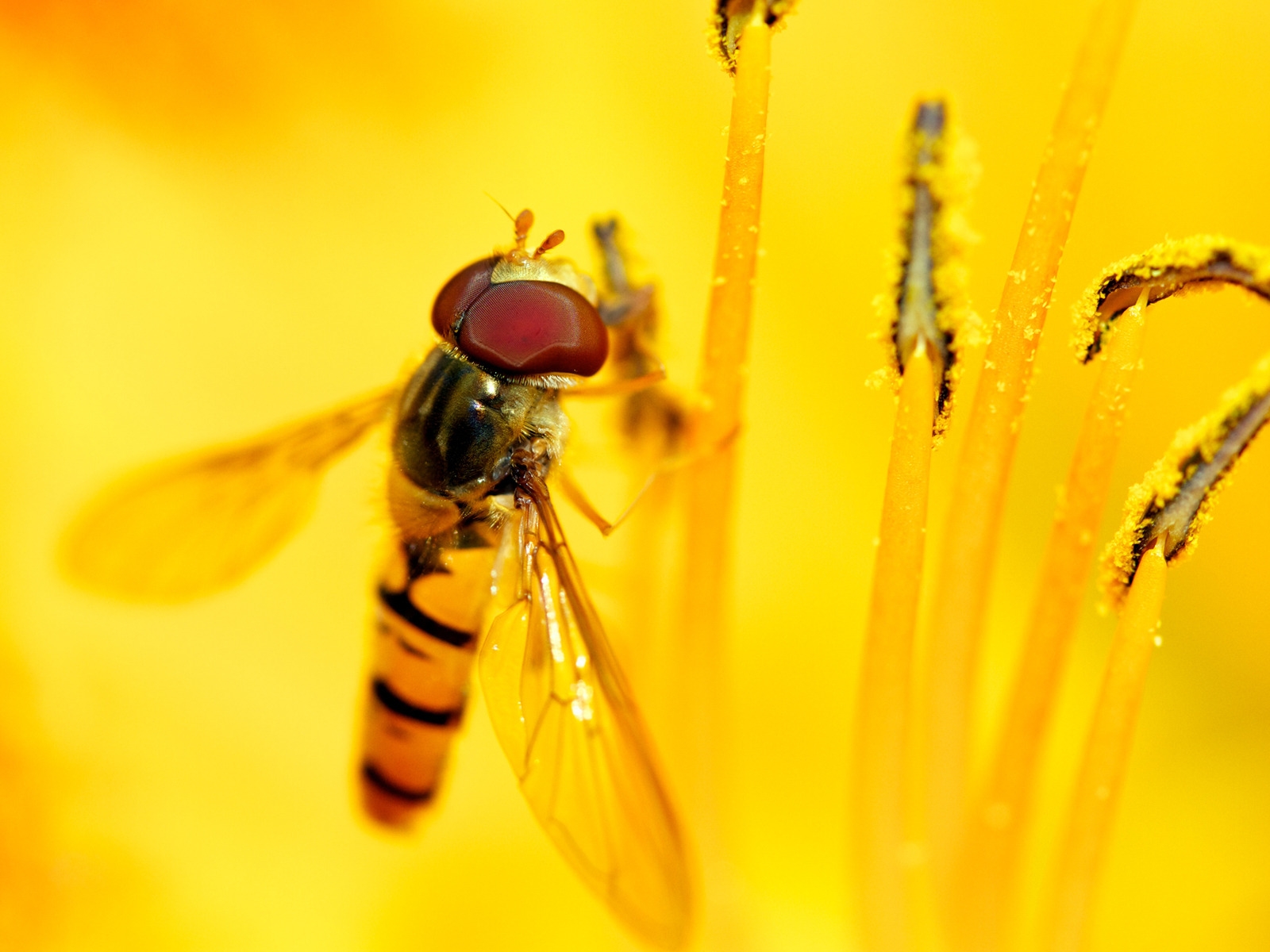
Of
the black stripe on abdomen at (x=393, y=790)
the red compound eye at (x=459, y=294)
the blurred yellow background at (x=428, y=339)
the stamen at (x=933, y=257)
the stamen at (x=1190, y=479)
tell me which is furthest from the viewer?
the blurred yellow background at (x=428, y=339)

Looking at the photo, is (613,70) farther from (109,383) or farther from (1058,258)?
(1058,258)

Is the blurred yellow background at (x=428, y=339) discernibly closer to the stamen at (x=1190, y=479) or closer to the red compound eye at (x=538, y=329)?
the red compound eye at (x=538, y=329)

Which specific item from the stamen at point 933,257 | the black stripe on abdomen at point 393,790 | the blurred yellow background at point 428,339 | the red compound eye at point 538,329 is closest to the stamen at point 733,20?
the stamen at point 933,257

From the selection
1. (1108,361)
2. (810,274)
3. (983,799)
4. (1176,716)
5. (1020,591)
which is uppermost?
(810,274)

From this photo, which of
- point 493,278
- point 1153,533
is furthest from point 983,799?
point 493,278

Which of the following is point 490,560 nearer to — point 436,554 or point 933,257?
point 436,554

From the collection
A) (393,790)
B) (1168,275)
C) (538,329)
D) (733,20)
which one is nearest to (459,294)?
(538,329)

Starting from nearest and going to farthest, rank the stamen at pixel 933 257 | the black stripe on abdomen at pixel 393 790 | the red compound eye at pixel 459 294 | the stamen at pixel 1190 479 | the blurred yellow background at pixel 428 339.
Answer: the stamen at pixel 1190 479, the stamen at pixel 933 257, the red compound eye at pixel 459 294, the black stripe on abdomen at pixel 393 790, the blurred yellow background at pixel 428 339
